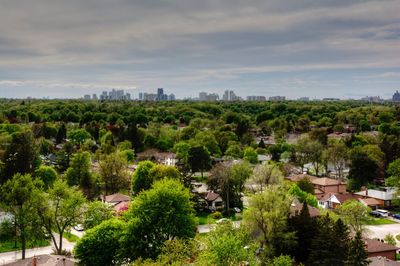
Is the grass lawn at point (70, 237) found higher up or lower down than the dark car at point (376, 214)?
higher up

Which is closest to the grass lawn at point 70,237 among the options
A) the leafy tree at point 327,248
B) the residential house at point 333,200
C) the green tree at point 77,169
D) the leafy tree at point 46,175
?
the green tree at point 77,169

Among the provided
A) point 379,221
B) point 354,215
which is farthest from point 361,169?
point 354,215

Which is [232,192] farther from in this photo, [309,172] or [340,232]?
[309,172]

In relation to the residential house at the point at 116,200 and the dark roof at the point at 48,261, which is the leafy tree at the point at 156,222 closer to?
the dark roof at the point at 48,261

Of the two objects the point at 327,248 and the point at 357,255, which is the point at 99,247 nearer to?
the point at 327,248

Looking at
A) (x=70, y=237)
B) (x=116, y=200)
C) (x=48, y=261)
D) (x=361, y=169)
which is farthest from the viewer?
(x=361, y=169)

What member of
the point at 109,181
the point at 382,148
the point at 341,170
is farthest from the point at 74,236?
the point at 382,148

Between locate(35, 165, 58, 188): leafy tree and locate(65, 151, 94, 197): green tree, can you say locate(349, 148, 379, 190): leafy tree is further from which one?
locate(35, 165, 58, 188): leafy tree
